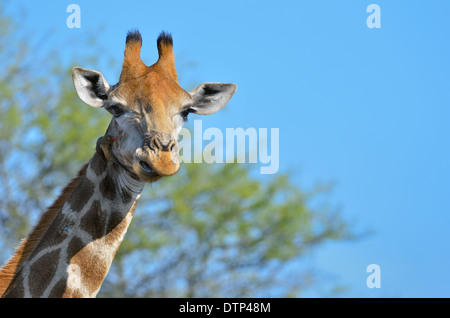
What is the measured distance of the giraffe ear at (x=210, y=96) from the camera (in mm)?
6133

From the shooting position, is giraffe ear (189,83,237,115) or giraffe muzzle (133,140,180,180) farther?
giraffe ear (189,83,237,115)

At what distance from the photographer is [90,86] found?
5.91 metres

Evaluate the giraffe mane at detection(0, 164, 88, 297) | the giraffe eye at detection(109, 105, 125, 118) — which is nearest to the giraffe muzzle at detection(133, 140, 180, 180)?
the giraffe eye at detection(109, 105, 125, 118)

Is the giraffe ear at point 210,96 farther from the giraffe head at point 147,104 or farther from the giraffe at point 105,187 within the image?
the giraffe at point 105,187

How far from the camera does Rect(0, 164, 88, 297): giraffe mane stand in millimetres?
5715

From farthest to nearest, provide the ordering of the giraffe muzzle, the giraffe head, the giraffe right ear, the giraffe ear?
the giraffe ear, the giraffe right ear, the giraffe head, the giraffe muzzle

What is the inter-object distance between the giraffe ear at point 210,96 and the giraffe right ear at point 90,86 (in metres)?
0.77

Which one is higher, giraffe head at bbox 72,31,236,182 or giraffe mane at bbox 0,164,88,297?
giraffe head at bbox 72,31,236,182

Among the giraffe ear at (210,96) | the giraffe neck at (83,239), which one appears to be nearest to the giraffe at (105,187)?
the giraffe neck at (83,239)

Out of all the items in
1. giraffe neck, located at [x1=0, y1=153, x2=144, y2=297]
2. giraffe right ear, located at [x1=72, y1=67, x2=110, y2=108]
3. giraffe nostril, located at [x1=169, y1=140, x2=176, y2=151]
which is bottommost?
giraffe neck, located at [x1=0, y1=153, x2=144, y2=297]

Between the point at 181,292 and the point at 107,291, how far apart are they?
2362mm

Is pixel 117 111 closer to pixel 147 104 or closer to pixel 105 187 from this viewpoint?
pixel 147 104

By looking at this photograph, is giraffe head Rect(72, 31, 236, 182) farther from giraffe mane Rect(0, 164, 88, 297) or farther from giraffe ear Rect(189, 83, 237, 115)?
giraffe mane Rect(0, 164, 88, 297)
